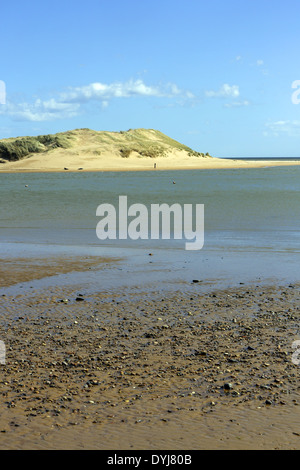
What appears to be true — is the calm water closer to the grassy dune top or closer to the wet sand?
the wet sand

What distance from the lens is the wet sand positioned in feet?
16.4

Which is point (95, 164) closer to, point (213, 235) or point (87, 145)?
point (87, 145)

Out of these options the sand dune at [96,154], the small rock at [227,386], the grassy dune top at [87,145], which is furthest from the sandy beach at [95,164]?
the small rock at [227,386]

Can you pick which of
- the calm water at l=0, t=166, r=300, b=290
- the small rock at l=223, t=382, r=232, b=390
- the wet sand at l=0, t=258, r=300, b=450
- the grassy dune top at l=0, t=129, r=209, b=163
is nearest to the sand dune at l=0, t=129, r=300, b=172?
the grassy dune top at l=0, t=129, r=209, b=163

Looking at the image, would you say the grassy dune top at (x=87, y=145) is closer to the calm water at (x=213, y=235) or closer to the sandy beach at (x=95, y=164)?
the sandy beach at (x=95, y=164)

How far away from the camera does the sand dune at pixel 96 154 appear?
332 feet

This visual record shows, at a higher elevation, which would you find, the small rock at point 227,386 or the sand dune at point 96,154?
the sand dune at point 96,154

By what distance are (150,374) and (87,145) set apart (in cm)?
11331

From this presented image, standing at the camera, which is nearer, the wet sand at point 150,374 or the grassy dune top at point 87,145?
the wet sand at point 150,374

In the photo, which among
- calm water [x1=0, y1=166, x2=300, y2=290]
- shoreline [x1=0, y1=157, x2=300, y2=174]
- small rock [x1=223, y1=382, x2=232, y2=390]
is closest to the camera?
small rock [x1=223, y1=382, x2=232, y2=390]

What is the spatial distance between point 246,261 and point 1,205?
21030mm

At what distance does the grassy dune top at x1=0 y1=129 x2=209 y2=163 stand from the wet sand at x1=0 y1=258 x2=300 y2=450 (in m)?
103

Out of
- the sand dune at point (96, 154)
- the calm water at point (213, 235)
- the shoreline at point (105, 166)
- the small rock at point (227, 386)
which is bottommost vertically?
the small rock at point (227, 386)
